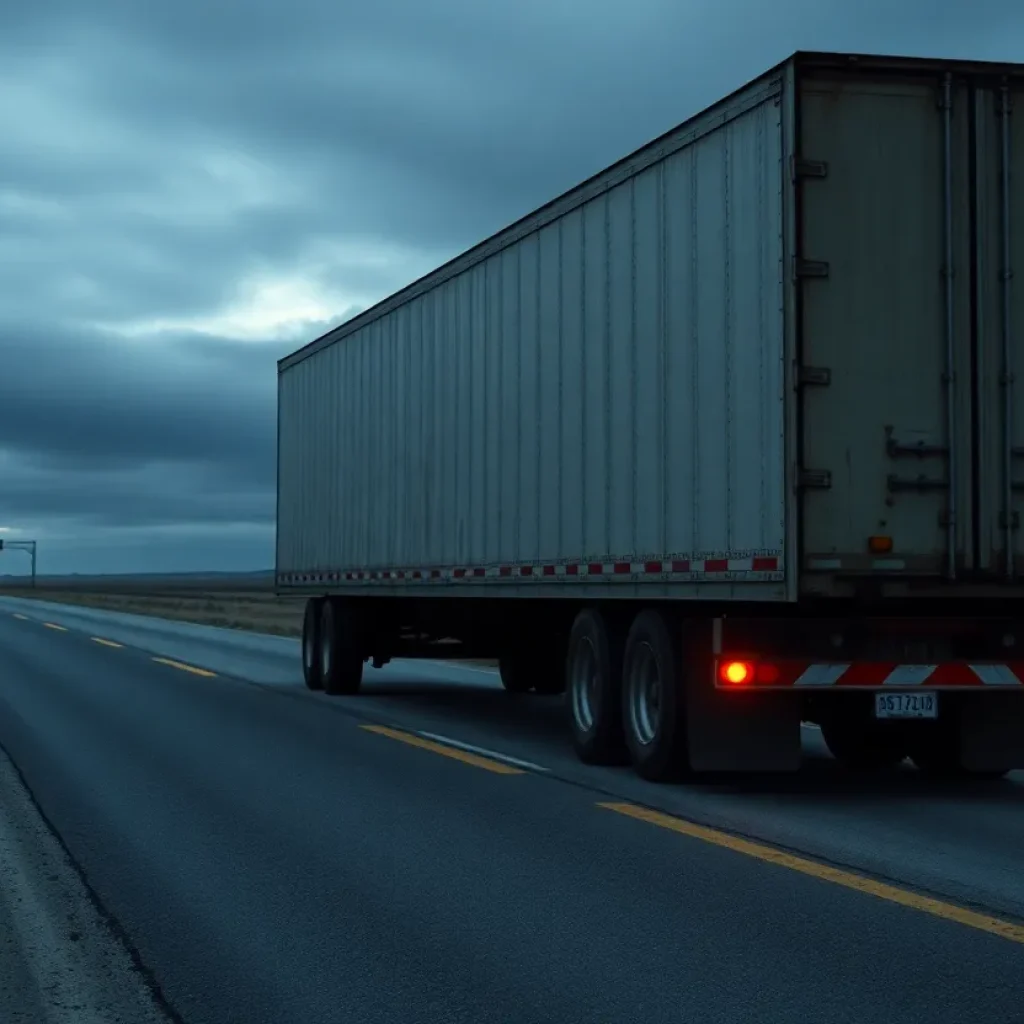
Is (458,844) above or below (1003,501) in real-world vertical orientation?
below

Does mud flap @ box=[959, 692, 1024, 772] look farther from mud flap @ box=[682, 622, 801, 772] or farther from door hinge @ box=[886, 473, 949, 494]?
door hinge @ box=[886, 473, 949, 494]

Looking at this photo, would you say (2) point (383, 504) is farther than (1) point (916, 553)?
Yes

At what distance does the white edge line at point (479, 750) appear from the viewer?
13.2 m

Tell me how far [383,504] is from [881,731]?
8075 mm

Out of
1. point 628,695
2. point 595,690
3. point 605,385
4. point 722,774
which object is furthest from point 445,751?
point 605,385

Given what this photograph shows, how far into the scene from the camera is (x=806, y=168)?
10703 millimetres

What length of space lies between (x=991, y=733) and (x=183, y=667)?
17368mm

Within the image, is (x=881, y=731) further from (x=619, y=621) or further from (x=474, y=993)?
(x=474, y=993)

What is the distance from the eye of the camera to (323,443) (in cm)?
2278

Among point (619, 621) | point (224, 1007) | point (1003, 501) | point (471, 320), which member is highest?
point (471, 320)

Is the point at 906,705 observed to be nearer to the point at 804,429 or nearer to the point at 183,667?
the point at 804,429

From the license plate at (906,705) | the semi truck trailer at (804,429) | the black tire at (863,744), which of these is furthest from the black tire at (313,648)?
the license plate at (906,705)

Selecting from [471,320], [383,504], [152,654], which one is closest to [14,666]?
[152,654]

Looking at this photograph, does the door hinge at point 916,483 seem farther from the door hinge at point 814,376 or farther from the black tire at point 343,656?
the black tire at point 343,656
